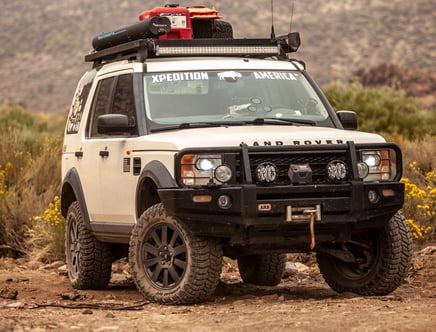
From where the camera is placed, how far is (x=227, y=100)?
952 cm

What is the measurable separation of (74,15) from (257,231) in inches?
1945

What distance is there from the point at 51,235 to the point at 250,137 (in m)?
5.64

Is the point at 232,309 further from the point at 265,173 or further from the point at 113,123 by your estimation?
the point at 113,123

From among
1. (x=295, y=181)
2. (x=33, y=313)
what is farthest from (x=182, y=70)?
(x=33, y=313)

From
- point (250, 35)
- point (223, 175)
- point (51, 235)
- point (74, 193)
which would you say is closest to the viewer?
point (223, 175)

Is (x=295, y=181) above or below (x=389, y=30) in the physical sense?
below

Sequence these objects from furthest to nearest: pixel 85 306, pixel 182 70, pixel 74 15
Result: pixel 74 15 < pixel 182 70 < pixel 85 306

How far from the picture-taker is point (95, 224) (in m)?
10.1

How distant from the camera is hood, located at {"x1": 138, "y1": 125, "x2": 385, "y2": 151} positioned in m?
8.40

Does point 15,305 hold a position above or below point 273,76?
below

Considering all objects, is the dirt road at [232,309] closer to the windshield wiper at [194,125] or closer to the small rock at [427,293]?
the small rock at [427,293]

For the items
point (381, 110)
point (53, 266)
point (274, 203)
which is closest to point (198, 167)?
point (274, 203)

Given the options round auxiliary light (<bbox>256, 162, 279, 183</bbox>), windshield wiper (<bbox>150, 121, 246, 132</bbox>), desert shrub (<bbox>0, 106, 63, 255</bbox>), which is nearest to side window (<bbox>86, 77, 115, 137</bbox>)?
windshield wiper (<bbox>150, 121, 246, 132</bbox>)

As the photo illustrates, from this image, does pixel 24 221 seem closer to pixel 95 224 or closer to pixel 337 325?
pixel 95 224
